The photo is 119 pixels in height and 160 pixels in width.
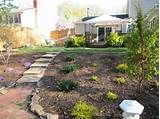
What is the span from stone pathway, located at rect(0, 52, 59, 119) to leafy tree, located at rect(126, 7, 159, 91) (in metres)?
3.42

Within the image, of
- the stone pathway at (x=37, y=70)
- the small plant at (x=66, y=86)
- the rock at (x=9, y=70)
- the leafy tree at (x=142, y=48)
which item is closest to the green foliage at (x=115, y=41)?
the stone pathway at (x=37, y=70)

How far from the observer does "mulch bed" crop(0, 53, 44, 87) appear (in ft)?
40.5

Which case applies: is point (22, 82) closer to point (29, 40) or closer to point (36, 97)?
point (36, 97)

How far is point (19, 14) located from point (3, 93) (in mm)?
25872

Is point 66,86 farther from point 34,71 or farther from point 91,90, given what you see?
point 34,71

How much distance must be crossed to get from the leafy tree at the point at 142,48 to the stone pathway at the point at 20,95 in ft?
11.2

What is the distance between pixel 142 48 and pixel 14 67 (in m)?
6.68

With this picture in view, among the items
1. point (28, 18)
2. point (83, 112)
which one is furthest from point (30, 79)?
point (28, 18)

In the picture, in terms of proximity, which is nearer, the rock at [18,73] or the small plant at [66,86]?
the small plant at [66,86]

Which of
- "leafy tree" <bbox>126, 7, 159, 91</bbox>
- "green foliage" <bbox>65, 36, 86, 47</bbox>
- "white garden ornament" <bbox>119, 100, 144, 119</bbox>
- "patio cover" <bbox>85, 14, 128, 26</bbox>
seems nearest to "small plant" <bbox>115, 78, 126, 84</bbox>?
"leafy tree" <bbox>126, 7, 159, 91</bbox>

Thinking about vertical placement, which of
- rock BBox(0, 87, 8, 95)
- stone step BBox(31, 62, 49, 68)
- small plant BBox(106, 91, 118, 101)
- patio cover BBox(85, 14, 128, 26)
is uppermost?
patio cover BBox(85, 14, 128, 26)

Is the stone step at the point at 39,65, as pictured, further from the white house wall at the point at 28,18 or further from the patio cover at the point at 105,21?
the white house wall at the point at 28,18

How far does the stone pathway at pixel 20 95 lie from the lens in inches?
332

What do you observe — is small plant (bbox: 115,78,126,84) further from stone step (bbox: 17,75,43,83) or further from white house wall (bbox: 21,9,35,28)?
white house wall (bbox: 21,9,35,28)
